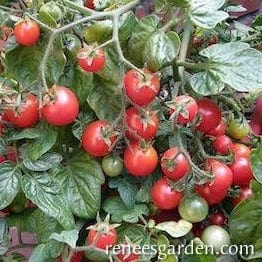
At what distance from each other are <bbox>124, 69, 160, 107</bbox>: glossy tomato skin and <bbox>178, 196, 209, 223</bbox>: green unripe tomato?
0.40 feet

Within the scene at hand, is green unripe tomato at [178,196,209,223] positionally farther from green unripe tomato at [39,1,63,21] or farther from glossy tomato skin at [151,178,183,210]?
green unripe tomato at [39,1,63,21]

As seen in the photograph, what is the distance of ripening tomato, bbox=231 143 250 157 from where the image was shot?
731 mm

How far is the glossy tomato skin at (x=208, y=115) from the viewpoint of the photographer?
0.70 meters

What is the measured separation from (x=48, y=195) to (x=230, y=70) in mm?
247

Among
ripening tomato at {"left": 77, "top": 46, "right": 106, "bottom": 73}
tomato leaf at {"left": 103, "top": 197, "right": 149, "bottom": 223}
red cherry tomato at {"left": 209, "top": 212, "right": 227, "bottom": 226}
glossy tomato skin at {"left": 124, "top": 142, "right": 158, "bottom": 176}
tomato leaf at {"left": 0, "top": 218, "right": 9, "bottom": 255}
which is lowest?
red cherry tomato at {"left": 209, "top": 212, "right": 227, "bottom": 226}

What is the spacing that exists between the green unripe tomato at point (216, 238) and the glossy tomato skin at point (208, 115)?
0.37 ft

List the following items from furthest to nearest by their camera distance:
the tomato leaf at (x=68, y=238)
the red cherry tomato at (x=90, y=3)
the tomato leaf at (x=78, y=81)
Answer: the red cherry tomato at (x=90, y=3) → the tomato leaf at (x=78, y=81) → the tomato leaf at (x=68, y=238)

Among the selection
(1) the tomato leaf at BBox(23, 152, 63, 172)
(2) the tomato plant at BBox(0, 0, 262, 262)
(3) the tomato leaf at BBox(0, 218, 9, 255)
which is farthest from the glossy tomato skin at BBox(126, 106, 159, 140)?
(3) the tomato leaf at BBox(0, 218, 9, 255)

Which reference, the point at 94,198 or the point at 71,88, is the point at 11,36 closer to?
the point at 71,88

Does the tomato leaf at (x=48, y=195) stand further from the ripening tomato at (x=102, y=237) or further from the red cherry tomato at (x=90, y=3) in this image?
the red cherry tomato at (x=90, y=3)

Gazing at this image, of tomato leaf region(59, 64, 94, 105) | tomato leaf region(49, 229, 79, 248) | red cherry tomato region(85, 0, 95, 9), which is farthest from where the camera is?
red cherry tomato region(85, 0, 95, 9)

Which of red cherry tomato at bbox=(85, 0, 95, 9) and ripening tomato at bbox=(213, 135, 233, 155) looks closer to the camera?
ripening tomato at bbox=(213, 135, 233, 155)

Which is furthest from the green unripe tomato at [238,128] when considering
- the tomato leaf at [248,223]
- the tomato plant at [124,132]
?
the tomato leaf at [248,223]

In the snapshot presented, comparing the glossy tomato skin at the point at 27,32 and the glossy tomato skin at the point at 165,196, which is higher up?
the glossy tomato skin at the point at 27,32
